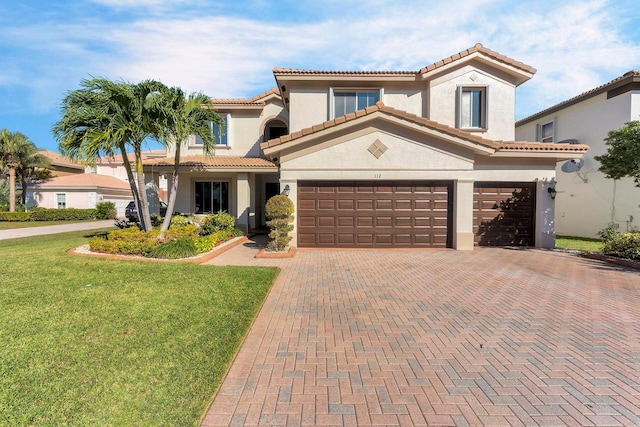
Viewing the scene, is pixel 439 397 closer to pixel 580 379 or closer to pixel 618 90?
pixel 580 379

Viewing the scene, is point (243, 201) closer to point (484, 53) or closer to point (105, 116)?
point (105, 116)

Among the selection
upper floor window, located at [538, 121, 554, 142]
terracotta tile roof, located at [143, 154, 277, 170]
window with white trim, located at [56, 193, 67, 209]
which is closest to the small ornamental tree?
terracotta tile roof, located at [143, 154, 277, 170]

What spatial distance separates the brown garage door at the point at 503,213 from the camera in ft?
40.6

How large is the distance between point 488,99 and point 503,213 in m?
5.46

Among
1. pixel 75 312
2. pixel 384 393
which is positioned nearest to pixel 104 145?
pixel 75 312

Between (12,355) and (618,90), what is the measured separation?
857 inches

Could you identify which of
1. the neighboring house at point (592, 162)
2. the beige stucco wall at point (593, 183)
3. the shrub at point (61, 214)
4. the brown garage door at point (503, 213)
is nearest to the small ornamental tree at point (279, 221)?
the brown garage door at point (503, 213)

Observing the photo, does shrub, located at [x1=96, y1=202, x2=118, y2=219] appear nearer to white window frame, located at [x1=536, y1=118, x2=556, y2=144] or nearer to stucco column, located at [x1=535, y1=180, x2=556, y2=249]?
stucco column, located at [x1=535, y1=180, x2=556, y2=249]

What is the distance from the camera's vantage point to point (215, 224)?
13.5 m

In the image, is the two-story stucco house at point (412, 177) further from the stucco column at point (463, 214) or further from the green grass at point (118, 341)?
the green grass at point (118, 341)

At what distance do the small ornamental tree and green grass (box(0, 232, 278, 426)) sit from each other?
9.65ft

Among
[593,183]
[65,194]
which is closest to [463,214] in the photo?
[593,183]

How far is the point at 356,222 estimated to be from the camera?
11922 mm

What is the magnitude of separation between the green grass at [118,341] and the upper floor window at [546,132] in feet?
63.0
